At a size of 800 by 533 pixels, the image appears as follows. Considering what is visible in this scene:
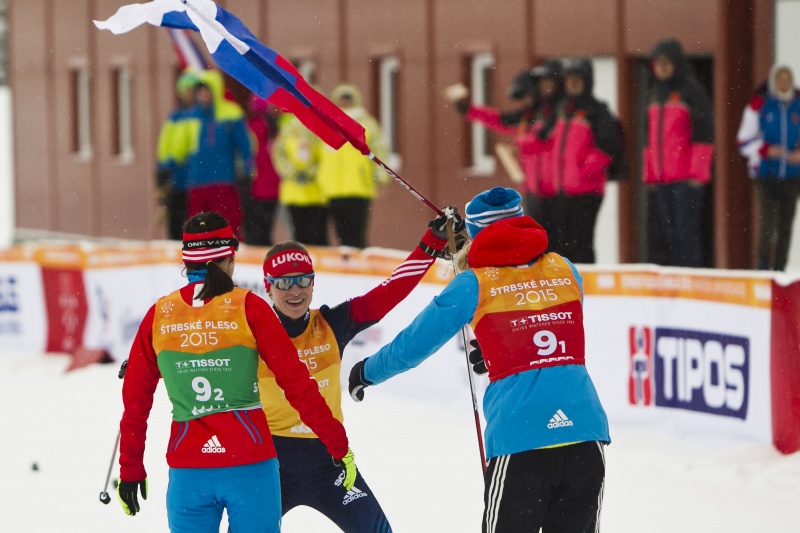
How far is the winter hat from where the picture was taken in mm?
5656

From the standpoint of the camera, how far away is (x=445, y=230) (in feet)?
21.4

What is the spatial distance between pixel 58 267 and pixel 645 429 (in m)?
6.89

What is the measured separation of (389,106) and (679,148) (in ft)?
25.0

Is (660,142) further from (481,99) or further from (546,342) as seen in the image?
(546,342)

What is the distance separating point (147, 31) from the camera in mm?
22531

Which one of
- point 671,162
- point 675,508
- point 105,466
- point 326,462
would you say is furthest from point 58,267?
point 326,462

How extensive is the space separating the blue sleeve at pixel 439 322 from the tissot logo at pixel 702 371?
418 centimetres

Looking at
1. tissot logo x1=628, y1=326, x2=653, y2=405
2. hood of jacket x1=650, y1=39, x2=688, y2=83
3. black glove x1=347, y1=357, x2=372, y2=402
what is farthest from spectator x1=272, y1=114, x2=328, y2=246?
black glove x1=347, y1=357, x2=372, y2=402

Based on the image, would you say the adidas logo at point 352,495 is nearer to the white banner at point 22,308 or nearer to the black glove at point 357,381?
the black glove at point 357,381

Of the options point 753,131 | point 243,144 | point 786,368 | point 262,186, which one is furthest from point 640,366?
point 262,186

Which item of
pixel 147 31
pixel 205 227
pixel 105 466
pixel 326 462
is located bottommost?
pixel 105 466

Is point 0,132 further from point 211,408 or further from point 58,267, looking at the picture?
point 211,408

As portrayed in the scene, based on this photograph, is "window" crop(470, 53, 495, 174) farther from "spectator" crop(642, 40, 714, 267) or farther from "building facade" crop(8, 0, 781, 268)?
"spectator" crop(642, 40, 714, 267)

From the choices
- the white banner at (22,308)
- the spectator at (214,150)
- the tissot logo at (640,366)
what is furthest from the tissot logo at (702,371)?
the white banner at (22,308)
